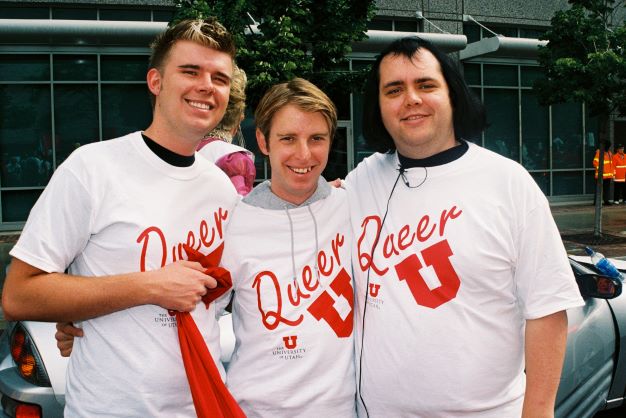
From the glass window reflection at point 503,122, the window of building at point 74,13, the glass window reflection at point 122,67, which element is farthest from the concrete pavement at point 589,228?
the window of building at point 74,13

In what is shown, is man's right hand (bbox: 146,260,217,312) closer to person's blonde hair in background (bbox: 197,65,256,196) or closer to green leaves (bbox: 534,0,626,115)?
person's blonde hair in background (bbox: 197,65,256,196)

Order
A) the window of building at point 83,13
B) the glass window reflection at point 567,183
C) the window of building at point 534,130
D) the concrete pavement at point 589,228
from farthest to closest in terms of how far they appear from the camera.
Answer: the glass window reflection at point 567,183 < the window of building at point 534,130 < the window of building at point 83,13 < the concrete pavement at point 589,228

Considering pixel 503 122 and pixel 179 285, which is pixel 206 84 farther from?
pixel 503 122

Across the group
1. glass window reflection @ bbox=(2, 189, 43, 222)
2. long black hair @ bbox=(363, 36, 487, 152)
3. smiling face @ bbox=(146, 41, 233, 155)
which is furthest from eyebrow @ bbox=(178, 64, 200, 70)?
glass window reflection @ bbox=(2, 189, 43, 222)

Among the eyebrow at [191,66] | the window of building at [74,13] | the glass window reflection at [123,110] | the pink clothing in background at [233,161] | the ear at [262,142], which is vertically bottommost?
the pink clothing in background at [233,161]

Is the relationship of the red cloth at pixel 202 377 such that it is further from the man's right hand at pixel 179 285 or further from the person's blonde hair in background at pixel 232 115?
the person's blonde hair in background at pixel 232 115

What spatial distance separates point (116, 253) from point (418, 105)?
1083mm

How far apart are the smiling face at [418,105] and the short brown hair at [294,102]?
0.21 metres

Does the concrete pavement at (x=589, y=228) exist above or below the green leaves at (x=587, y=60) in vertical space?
below

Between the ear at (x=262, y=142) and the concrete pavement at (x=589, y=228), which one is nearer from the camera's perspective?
the ear at (x=262, y=142)

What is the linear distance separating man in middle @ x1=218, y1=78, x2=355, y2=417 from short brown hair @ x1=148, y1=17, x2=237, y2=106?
9.9 inches

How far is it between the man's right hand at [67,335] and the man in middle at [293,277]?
0.52 meters

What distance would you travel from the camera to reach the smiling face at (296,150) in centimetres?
220

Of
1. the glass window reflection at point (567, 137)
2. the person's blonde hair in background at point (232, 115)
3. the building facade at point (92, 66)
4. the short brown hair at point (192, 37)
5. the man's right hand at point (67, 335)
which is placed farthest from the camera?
the glass window reflection at point (567, 137)
